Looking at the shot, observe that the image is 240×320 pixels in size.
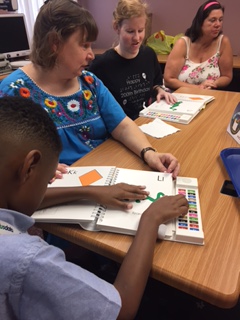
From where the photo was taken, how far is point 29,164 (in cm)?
49

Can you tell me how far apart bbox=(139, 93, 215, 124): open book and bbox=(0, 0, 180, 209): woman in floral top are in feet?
0.94

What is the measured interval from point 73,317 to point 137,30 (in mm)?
1574

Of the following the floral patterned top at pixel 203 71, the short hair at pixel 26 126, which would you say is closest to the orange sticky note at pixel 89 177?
the short hair at pixel 26 126

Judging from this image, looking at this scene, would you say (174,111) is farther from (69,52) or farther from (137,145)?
(69,52)

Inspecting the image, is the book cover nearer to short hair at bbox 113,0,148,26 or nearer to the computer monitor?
short hair at bbox 113,0,148,26

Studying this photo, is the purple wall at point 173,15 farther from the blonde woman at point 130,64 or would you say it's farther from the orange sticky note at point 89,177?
the orange sticky note at point 89,177

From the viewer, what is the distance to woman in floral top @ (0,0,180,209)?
1027 mm

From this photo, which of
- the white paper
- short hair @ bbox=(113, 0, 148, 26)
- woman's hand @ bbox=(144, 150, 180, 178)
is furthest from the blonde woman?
woman's hand @ bbox=(144, 150, 180, 178)

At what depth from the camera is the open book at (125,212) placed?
27.0 inches

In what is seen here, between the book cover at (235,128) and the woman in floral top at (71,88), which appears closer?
the woman in floral top at (71,88)

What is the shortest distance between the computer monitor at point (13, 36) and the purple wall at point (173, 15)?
1.15 m

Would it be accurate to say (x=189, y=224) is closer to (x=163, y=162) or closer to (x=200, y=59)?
(x=163, y=162)

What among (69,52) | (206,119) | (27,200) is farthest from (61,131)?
(206,119)

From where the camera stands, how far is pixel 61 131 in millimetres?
1128
